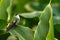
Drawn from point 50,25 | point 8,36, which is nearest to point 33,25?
point 8,36

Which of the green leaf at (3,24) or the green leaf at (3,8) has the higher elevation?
the green leaf at (3,8)

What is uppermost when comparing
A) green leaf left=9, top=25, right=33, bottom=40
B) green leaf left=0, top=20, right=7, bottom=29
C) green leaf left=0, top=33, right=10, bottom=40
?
green leaf left=0, top=20, right=7, bottom=29

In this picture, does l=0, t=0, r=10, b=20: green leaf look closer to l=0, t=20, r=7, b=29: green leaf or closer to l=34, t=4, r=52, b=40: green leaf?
l=0, t=20, r=7, b=29: green leaf

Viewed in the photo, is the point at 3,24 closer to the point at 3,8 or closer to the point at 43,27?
the point at 3,8

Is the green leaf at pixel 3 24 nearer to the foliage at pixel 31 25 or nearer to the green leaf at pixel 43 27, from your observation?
the foliage at pixel 31 25

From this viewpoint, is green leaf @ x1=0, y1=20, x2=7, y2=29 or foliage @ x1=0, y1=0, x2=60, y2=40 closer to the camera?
foliage @ x1=0, y1=0, x2=60, y2=40

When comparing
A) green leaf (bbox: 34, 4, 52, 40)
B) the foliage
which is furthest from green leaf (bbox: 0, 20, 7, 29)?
green leaf (bbox: 34, 4, 52, 40)

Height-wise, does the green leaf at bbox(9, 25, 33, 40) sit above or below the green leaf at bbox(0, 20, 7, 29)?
below

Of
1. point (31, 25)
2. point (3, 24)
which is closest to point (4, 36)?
point (3, 24)

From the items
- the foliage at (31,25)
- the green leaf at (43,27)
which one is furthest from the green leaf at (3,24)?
the green leaf at (43,27)
